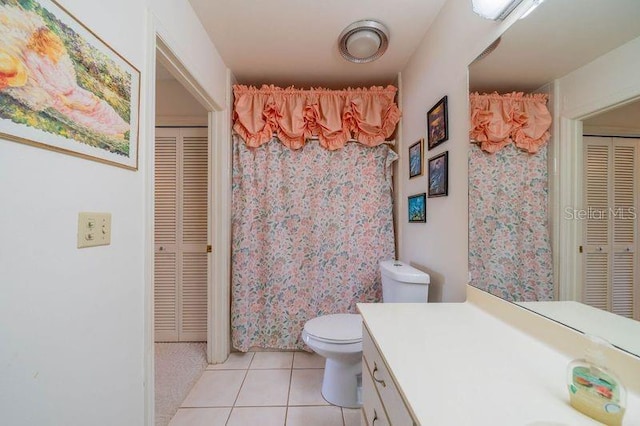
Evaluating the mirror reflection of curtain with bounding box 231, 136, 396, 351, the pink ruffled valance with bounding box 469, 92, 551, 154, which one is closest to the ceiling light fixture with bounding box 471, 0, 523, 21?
the pink ruffled valance with bounding box 469, 92, 551, 154

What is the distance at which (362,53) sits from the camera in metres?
1.69

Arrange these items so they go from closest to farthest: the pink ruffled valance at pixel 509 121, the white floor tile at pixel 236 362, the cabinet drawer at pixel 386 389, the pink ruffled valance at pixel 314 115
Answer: the cabinet drawer at pixel 386 389 < the pink ruffled valance at pixel 509 121 < the white floor tile at pixel 236 362 < the pink ruffled valance at pixel 314 115

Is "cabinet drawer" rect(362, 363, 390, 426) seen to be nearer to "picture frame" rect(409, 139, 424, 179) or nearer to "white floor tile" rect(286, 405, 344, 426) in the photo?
"white floor tile" rect(286, 405, 344, 426)

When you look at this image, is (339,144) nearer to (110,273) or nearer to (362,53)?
(362,53)

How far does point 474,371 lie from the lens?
678 mm

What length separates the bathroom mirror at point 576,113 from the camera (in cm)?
66

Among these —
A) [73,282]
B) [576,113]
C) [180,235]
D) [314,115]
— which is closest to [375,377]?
[73,282]

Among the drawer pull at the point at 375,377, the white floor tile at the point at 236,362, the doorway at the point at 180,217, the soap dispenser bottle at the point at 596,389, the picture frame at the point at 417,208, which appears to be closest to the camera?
the soap dispenser bottle at the point at 596,389

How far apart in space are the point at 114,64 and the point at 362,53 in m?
1.41

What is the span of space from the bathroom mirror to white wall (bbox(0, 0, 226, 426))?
145 cm

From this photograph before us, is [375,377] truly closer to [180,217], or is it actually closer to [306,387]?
[306,387]

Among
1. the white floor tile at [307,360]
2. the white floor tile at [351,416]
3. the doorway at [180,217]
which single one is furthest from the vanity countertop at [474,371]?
the doorway at [180,217]

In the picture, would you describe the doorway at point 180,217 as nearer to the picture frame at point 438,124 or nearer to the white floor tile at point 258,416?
the white floor tile at point 258,416

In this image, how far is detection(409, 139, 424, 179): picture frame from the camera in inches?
65.6
